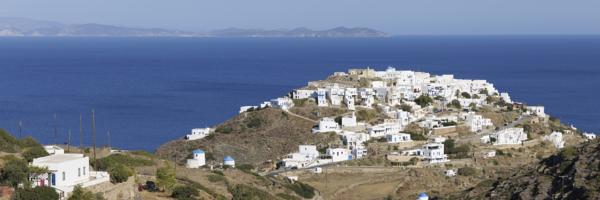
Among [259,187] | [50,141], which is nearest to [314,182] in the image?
[259,187]

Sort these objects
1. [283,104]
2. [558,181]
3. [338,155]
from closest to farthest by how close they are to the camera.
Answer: [558,181] < [338,155] < [283,104]

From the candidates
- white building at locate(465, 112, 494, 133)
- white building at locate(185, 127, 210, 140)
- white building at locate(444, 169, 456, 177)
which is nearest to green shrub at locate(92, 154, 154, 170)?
white building at locate(444, 169, 456, 177)

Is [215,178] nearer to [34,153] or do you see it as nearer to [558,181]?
[34,153]

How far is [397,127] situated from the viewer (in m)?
58.0

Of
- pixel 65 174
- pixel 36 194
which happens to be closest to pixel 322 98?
pixel 65 174

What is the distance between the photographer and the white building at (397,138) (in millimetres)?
55516

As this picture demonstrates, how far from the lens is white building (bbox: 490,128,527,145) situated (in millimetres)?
55375

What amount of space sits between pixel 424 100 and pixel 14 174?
45.8 m

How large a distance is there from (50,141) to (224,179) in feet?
99.2

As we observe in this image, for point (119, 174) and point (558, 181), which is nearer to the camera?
point (119, 174)

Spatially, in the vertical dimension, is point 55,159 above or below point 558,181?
above

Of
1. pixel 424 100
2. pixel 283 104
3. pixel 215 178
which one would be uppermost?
pixel 215 178

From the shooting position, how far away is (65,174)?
25.0 metres

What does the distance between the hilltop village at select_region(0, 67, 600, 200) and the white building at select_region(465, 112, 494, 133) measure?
0.11 metres
